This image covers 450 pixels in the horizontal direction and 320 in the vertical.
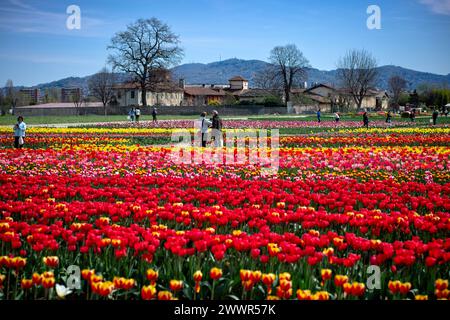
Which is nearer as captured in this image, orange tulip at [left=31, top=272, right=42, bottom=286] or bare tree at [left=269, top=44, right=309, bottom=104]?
orange tulip at [left=31, top=272, right=42, bottom=286]

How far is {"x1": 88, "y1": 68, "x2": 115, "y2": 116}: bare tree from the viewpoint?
93.0 m

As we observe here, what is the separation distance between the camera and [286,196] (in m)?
7.02

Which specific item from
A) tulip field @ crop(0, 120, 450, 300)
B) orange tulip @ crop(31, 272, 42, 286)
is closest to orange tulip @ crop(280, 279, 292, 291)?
tulip field @ crop(0, 120, 450, 300)

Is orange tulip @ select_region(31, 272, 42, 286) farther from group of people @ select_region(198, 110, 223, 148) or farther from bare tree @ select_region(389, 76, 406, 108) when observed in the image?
bare tree @ select_region(389, 76, 406, 108)

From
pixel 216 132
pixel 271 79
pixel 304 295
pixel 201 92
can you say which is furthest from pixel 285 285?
pixel 201 92

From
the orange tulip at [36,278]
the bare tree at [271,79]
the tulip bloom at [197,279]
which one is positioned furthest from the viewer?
the bare tree at [271,79]

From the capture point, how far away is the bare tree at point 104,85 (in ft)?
305

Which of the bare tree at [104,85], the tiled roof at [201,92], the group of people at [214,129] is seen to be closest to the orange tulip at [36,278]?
the group of people at [214,129]

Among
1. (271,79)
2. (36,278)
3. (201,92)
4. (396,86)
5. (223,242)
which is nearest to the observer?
(36,278)

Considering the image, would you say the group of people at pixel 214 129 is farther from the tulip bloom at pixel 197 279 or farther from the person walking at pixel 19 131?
the tulip bloom at pixel 197 279

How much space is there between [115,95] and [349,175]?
96362 mm

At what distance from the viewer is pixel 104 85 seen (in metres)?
92.8

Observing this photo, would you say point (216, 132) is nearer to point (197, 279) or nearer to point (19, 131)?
point (19, 131)
